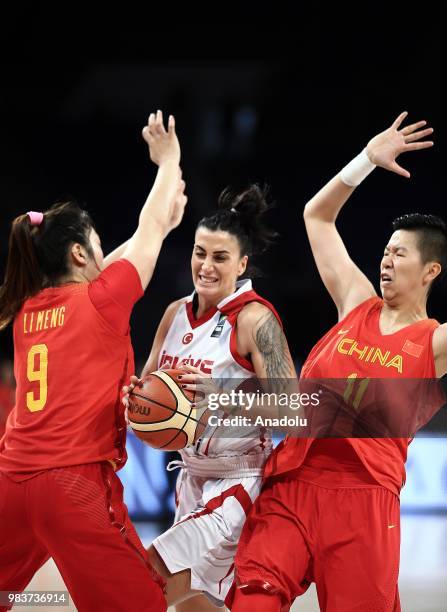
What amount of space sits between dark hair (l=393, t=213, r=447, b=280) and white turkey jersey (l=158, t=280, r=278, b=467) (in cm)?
69

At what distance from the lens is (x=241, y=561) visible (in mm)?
3184

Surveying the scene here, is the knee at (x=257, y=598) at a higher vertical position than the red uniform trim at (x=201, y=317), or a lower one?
lower

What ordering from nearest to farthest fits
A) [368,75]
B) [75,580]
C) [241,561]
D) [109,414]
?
[75,580] < [109,414] < [241,561] < [368,75]

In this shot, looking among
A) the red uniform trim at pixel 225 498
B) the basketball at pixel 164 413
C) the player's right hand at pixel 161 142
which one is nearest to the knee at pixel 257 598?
the red uniform trim at pixel 225 498

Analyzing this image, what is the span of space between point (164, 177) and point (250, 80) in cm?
832

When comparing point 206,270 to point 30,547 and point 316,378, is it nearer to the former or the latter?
point 316,378

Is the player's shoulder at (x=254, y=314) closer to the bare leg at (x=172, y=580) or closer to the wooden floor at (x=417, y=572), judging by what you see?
the bare leg at (x=172, y=580)

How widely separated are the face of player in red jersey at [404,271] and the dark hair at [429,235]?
2cm

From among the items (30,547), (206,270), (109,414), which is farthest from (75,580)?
(206,270)

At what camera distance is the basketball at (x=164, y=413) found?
3.09m

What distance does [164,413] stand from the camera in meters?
3.15

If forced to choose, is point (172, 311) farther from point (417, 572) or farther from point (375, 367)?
point (417, 572)

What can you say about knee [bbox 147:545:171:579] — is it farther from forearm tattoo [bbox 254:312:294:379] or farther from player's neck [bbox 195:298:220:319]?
player's neck [bbox 195:298:220:319]

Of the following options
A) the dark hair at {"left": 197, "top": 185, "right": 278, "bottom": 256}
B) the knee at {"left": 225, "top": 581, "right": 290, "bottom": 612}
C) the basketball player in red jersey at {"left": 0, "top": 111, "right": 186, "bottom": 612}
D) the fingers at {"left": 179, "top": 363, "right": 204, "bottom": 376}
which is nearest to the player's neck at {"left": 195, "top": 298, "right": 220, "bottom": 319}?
the dark hair at {"left": 197, "top": 185, "right": 278, "bottom": 256}
